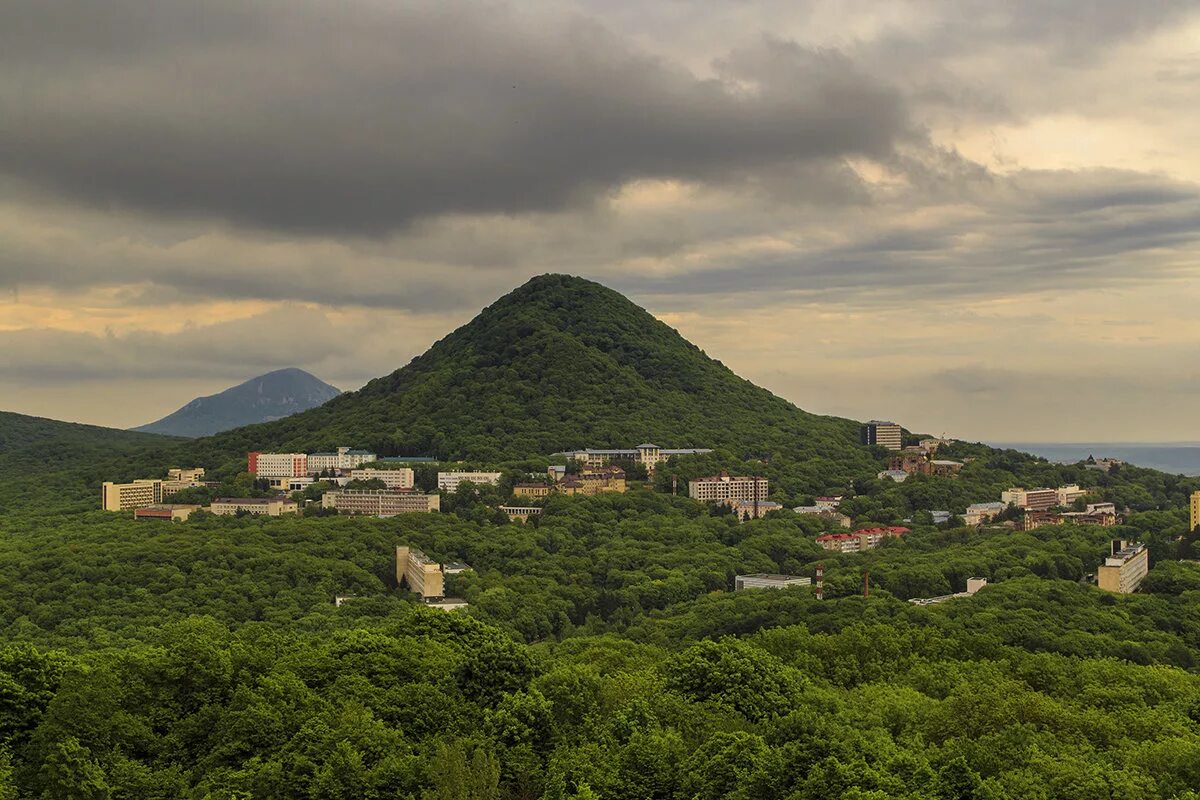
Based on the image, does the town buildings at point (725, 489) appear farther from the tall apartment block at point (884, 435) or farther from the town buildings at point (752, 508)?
the tall apartment block at point (884, 435)

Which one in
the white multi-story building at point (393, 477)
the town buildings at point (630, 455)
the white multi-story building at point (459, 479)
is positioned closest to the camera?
the white multi-story building at point (393, 477)

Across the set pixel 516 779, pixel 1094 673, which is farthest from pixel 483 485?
pixel 516 779

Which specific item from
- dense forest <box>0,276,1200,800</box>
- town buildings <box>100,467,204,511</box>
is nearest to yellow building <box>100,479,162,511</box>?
town buildings <box>100,467,204,511</box>

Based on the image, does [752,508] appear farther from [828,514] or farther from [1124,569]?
[1124,569]

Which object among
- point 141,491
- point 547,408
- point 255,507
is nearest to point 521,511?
point 255,507

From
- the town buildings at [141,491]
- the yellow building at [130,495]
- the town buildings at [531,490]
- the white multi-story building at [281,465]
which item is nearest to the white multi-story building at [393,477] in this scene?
the town buildings at [531,490]

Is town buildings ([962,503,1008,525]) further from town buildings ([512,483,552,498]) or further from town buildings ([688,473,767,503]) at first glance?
town buildings ([512,483,552,498])
